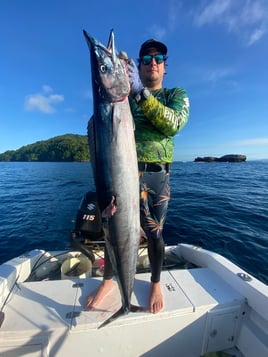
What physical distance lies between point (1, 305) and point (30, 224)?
29.7ft

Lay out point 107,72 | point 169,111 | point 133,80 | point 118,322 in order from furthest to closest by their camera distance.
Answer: point 118,322
point 169,111
point 133,80
point 107,72

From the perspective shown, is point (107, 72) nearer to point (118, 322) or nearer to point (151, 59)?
point (151, 59)

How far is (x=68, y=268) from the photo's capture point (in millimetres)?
3768

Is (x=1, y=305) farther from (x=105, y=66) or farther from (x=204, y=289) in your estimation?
(x=105, y=66)

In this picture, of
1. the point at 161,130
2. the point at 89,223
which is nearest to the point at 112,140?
the point at 161,130

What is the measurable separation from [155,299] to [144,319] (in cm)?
28

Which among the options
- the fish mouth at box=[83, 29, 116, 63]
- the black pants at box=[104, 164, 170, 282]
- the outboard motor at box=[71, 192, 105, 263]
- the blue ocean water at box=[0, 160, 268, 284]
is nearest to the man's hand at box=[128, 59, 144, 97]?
Answer: the fish mouth at box=[83, 29, 116, 63]

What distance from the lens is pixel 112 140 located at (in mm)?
1863

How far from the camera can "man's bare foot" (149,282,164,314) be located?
2489 millimetres

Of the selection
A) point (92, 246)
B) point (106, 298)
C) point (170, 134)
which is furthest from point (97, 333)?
point (170, 134)

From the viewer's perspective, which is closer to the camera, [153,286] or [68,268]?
[153,286]

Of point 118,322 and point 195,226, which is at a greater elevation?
point 118,322

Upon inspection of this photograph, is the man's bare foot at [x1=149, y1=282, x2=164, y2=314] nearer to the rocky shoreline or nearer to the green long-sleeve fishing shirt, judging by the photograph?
the green long-sleeve fishing shirt

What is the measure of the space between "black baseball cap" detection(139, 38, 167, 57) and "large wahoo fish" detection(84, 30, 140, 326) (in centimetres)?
86
